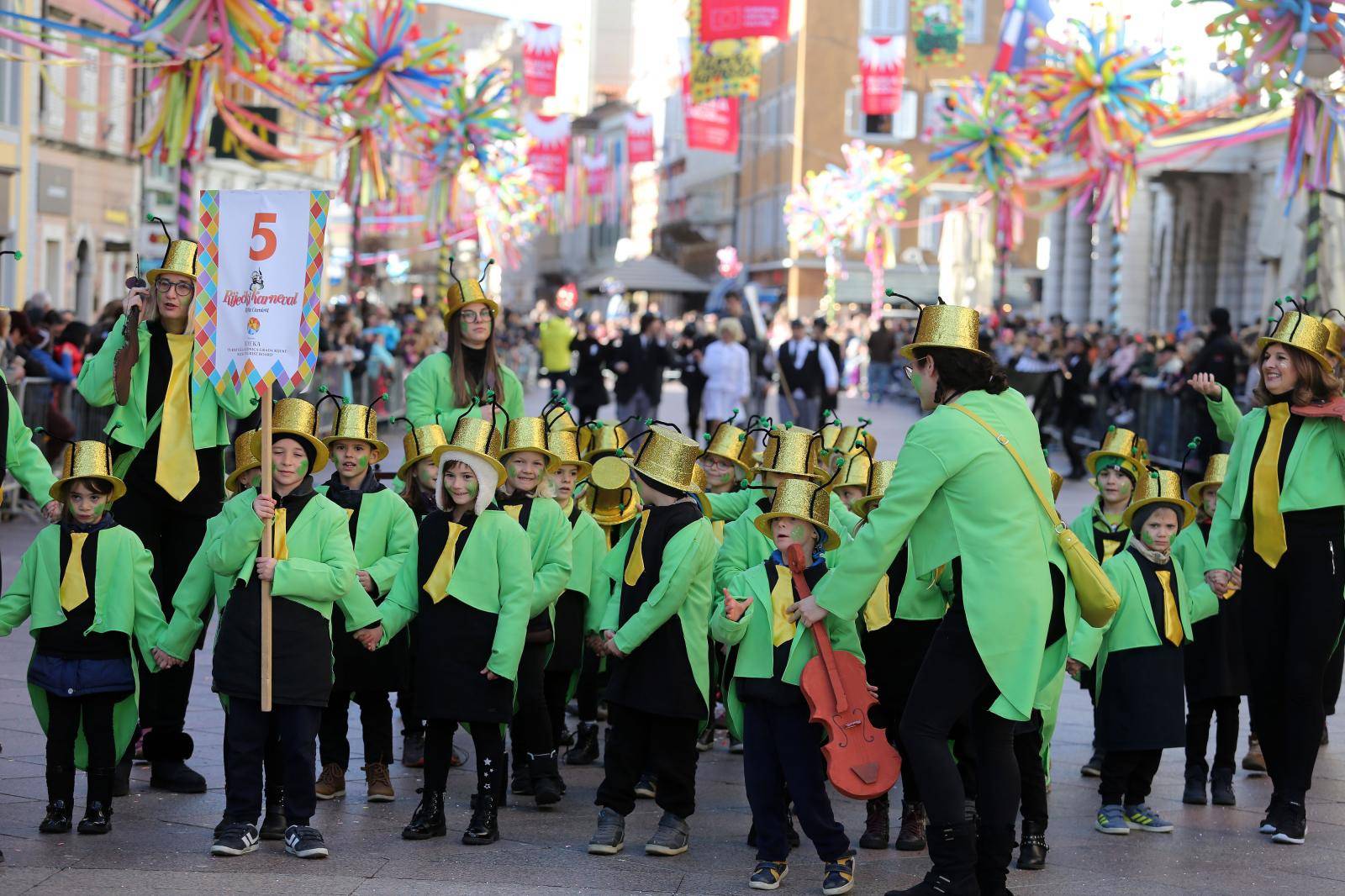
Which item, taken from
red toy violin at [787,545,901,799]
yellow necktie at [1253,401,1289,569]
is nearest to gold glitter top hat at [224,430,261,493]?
red toy violin at [787,545,901,799]

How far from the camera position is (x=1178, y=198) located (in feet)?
139

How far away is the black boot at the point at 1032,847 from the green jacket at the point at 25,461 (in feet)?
11.6

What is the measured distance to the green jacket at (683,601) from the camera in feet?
21.9

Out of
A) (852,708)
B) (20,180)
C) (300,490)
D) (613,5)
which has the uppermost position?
(613,5)

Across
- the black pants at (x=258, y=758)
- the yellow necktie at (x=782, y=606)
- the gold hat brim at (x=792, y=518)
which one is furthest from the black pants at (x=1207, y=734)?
the black pants at (x=258, y=758)

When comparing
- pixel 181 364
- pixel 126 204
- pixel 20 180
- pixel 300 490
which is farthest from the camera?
pixel 126 204

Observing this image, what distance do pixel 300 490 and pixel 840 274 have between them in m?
52.8

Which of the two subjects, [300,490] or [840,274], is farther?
[840,274]

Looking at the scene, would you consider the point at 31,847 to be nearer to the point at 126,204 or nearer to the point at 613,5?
the point at 126,204

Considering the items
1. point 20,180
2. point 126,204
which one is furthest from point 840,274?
point 20,180

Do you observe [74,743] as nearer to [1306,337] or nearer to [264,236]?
[264,236]

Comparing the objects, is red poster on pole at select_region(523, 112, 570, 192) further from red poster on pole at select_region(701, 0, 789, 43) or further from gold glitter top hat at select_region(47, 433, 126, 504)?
gold glitter top hat at select_region(47, 433, 126, 504)

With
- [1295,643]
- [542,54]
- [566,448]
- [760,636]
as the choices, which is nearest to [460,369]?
[566,448]

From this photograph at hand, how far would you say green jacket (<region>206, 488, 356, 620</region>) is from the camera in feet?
21.1
